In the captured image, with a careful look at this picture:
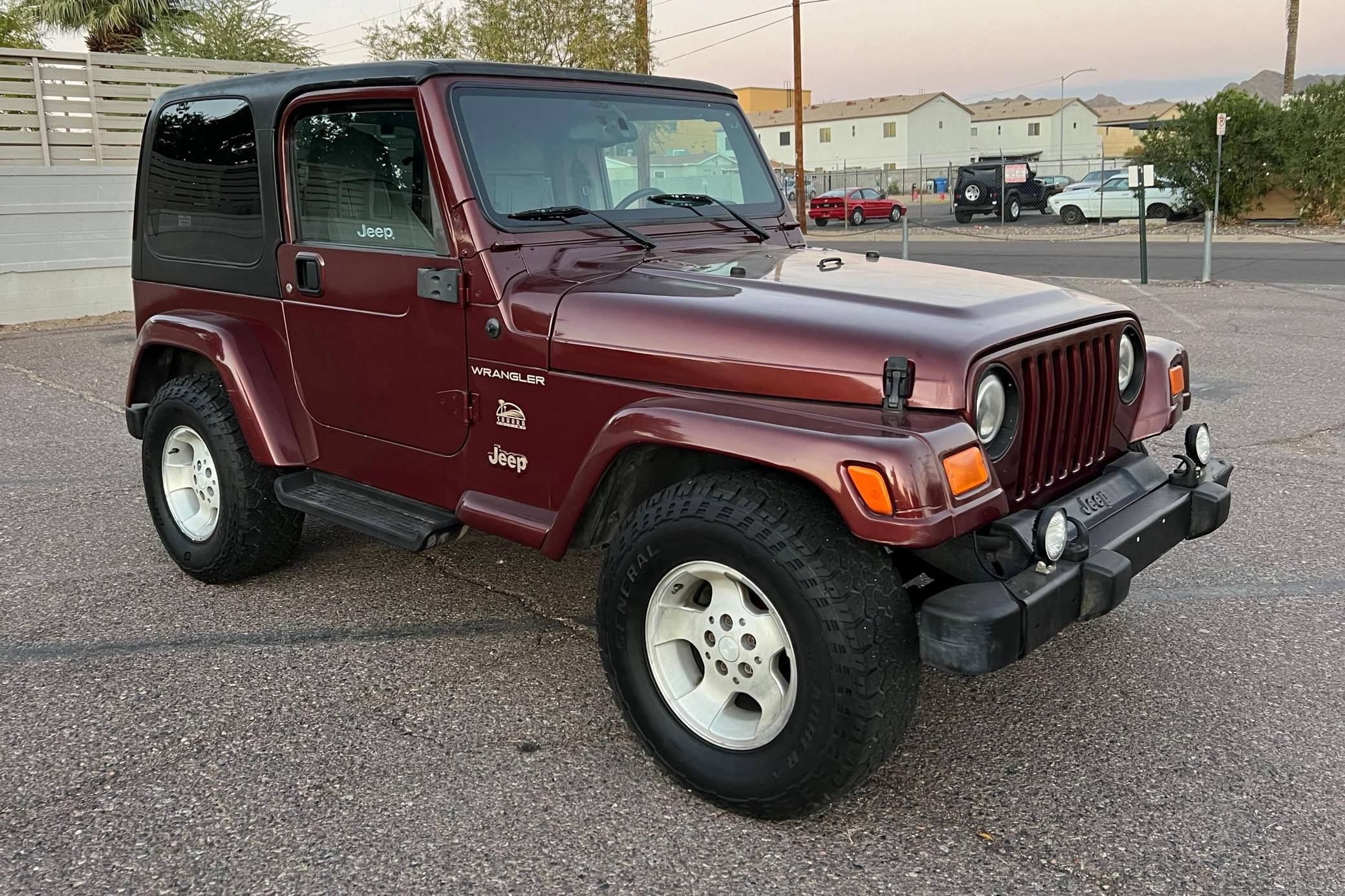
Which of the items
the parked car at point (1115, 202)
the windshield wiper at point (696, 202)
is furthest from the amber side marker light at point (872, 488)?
the parked car at point (1115, 202)

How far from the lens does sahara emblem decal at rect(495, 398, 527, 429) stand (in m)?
3.31

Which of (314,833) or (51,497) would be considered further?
(51,497)

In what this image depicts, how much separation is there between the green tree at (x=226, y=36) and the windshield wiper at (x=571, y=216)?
17.9m

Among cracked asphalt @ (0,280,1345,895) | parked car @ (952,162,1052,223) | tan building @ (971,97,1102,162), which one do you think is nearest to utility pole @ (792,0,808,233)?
parked car @ (952,162,1052,223)

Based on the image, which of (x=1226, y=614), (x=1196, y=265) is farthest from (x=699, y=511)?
(x=1196, y=265)

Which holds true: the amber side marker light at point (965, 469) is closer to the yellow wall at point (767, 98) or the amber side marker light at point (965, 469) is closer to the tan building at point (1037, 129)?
the tan building at point (1037, 129)

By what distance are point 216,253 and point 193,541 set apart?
1129 mm

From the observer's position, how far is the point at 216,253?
4.27 meters

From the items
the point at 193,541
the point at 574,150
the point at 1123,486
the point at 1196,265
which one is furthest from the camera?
the point at 1196,265

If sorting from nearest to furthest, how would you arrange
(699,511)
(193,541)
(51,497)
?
1. (699,511)
2. (193,541)
3. (51,497)

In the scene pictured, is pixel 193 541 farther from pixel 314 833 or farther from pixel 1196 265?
pixel 1196 265

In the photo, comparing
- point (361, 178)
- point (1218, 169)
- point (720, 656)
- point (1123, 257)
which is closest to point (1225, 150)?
point (1218, 169)

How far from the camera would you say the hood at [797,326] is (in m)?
2.71

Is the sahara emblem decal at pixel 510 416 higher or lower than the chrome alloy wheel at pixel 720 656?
higher
